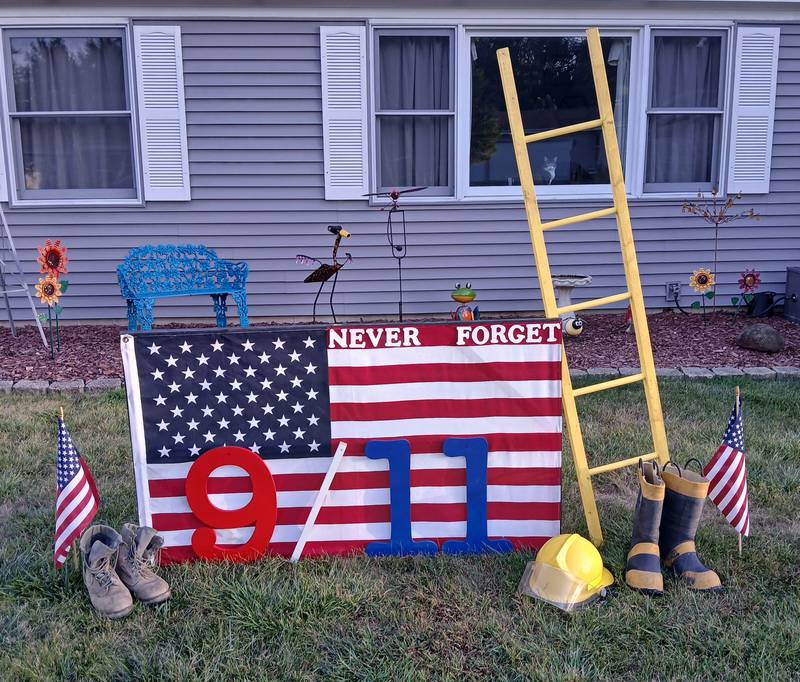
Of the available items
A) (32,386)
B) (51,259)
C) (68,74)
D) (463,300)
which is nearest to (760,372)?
(463,300)

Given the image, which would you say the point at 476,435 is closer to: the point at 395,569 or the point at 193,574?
the point at 395,569

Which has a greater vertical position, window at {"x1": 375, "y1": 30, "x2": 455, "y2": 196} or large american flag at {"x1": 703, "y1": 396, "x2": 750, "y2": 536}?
window at {"x1": 375, "y1": 30, "x2": 455, "y2": 196}

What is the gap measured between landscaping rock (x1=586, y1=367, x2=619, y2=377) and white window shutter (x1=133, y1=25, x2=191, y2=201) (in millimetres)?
3547

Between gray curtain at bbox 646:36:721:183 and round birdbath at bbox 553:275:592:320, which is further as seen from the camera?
gray curtain at bbox 646:36:721:183

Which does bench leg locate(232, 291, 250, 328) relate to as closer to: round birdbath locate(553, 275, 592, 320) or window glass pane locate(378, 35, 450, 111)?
window glass pane locate(378, 35, 450, 111)

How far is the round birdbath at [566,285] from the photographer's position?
5.87 meters

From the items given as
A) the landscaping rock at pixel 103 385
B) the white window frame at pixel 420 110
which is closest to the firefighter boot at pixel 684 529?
the landscaping rock at pixel 103 385

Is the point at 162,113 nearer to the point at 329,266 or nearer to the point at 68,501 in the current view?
the point at 329,266

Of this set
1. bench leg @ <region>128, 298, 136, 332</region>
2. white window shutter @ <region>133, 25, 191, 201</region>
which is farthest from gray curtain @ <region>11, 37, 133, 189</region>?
bench leg @ <region>128, 298, 136, 332</region>

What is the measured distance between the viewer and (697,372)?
4699 mm

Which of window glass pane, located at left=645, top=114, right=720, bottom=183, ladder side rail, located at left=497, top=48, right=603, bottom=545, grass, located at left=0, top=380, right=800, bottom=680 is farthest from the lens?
window glass pane, located at left=645, top=114, right=720, bottom=183

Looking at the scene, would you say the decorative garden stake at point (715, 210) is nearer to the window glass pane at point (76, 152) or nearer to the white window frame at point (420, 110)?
the white window frame at point (420, 110)

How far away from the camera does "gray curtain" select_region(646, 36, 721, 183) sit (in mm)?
6254

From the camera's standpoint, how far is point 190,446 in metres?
2.43
